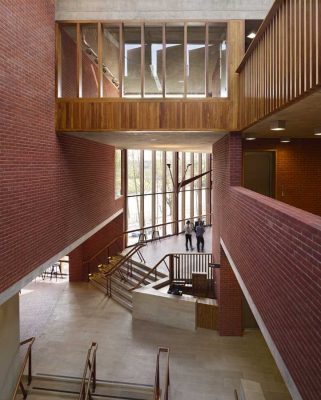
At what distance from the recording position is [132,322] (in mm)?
13117

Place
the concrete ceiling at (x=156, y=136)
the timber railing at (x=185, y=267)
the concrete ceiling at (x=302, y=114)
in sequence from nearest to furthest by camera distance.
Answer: the concrete ceiling at (x=302, y=114), the concrete ceiling at (x=156, y=136), the timber railing at (x=185, y=267)

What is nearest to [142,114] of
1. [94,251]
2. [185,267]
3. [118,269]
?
[185,267]

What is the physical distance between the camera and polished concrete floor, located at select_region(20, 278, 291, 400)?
9.72m

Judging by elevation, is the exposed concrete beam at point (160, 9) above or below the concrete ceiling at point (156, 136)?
above

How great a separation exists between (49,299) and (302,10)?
14.5m

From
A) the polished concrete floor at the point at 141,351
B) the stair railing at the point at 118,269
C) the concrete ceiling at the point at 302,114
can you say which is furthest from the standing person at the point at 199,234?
the concrete ceiling at the point at 302,114

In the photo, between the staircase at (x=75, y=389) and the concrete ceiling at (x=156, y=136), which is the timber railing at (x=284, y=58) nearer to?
the concrete ceiling at (x=156, y=136)

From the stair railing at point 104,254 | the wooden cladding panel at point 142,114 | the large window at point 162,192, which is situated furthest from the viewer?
the large window at point 162,192

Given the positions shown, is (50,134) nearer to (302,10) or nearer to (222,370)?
(302,10)

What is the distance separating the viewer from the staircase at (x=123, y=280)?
49.2ft

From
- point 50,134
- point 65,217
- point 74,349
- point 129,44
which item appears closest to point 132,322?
point 74,349

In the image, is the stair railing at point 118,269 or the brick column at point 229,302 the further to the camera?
the stair railing at point 118,269

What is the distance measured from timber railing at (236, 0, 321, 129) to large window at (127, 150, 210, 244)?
1376 cm

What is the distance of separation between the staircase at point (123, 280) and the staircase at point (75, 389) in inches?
183
